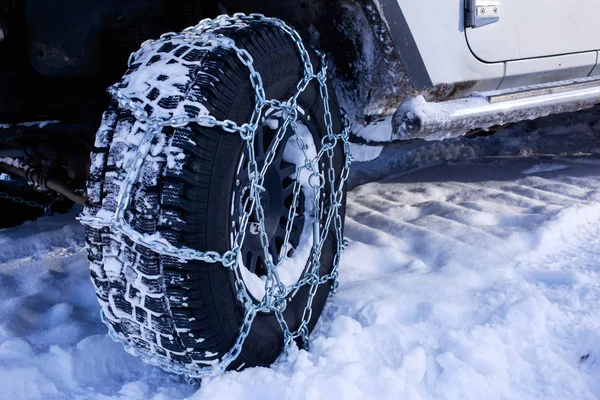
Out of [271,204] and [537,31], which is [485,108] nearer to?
[537,31]

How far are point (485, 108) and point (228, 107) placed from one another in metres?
1.00

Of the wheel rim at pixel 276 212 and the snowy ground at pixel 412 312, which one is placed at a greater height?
the wheel rim at pixel 276 212

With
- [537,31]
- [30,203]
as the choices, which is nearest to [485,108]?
[537,31]

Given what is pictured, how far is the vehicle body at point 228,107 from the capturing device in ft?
4.41

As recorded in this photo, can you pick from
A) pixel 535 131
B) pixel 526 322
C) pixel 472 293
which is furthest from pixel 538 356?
pixel 535 131

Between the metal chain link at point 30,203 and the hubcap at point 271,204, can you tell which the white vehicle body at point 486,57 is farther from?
the metal chain link at point 30,203

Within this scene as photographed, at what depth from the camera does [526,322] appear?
173cm

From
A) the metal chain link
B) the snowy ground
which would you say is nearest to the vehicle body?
the snowy ground

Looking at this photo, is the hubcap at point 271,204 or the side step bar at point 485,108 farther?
the side step bar at point 485,108

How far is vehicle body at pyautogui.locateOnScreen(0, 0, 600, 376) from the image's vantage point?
1.34 meters

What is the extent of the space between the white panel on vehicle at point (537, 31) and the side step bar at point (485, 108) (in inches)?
5.1

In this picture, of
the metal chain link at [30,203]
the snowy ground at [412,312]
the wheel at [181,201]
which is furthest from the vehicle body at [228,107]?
the metal chain link at [30,203]

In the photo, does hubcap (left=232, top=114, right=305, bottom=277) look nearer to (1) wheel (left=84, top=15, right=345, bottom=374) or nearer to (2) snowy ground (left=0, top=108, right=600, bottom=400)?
(1) wheel (left=84, top=15, right=345, bottom=374)

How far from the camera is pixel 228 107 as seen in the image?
140 cm
